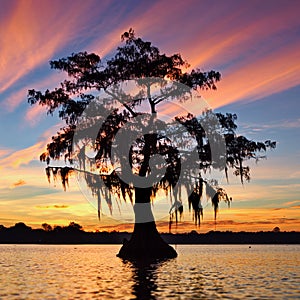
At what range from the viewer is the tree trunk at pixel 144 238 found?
4181cm

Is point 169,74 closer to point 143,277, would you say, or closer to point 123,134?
point 123,134

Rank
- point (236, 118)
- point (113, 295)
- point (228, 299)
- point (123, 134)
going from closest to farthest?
point (228, 299) → point (113, 295) → point (123, 134) → point (236, 118)

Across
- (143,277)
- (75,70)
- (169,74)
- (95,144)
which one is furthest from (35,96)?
(143,277)

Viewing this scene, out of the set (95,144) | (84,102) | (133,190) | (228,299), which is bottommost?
(228,299)

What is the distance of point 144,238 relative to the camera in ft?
138

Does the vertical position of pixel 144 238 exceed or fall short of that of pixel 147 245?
it exceeds it

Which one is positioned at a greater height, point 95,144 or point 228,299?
point 95,144

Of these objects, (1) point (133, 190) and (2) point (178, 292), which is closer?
(2) point (178, 292)

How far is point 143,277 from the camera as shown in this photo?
3203 cm

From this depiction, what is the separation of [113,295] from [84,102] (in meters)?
20.8

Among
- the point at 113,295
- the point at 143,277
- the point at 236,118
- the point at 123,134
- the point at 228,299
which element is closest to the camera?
the point at 228,299

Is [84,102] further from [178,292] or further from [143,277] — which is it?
[178,292]

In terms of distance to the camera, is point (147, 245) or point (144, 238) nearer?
point (147, 245)

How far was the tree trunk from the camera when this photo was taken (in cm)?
4181
